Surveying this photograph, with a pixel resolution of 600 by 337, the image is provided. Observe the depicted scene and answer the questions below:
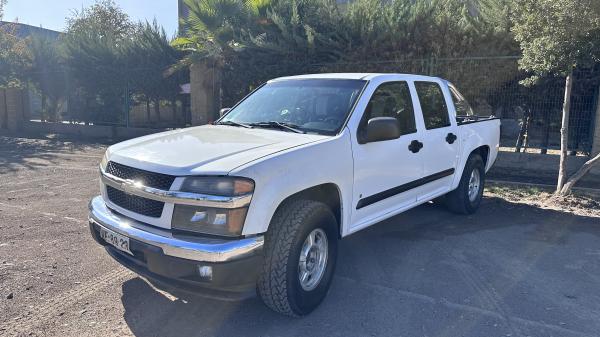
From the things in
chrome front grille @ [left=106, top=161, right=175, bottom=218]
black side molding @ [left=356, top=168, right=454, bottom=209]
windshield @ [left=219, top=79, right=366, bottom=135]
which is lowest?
black side molding @ [left=356, top=168, right=454, bottom=209]

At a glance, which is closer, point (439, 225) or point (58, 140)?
point (439, 225)

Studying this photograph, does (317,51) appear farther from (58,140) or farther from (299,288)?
(58,140)

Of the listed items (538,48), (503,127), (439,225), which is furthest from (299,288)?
(503,127)

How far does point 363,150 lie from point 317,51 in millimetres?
7759

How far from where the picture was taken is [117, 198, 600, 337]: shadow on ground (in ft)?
11.1

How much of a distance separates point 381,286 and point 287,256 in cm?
131

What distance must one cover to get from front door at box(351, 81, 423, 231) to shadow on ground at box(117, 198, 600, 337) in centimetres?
61

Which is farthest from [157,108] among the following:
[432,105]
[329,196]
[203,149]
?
[329,196]

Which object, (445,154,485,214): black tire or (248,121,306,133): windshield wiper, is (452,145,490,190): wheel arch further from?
(248,121,306,133): windshield wiper

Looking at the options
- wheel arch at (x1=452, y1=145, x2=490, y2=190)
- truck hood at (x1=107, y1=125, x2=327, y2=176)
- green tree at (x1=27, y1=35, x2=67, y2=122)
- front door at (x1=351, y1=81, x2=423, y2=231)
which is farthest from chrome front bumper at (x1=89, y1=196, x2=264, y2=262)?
green tree at (x1=27, y1=35, x2=67, y2=122)

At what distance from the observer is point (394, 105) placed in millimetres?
4672

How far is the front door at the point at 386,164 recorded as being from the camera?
400cm

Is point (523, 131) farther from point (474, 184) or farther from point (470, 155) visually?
point (470, 155)

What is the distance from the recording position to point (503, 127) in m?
10.5
